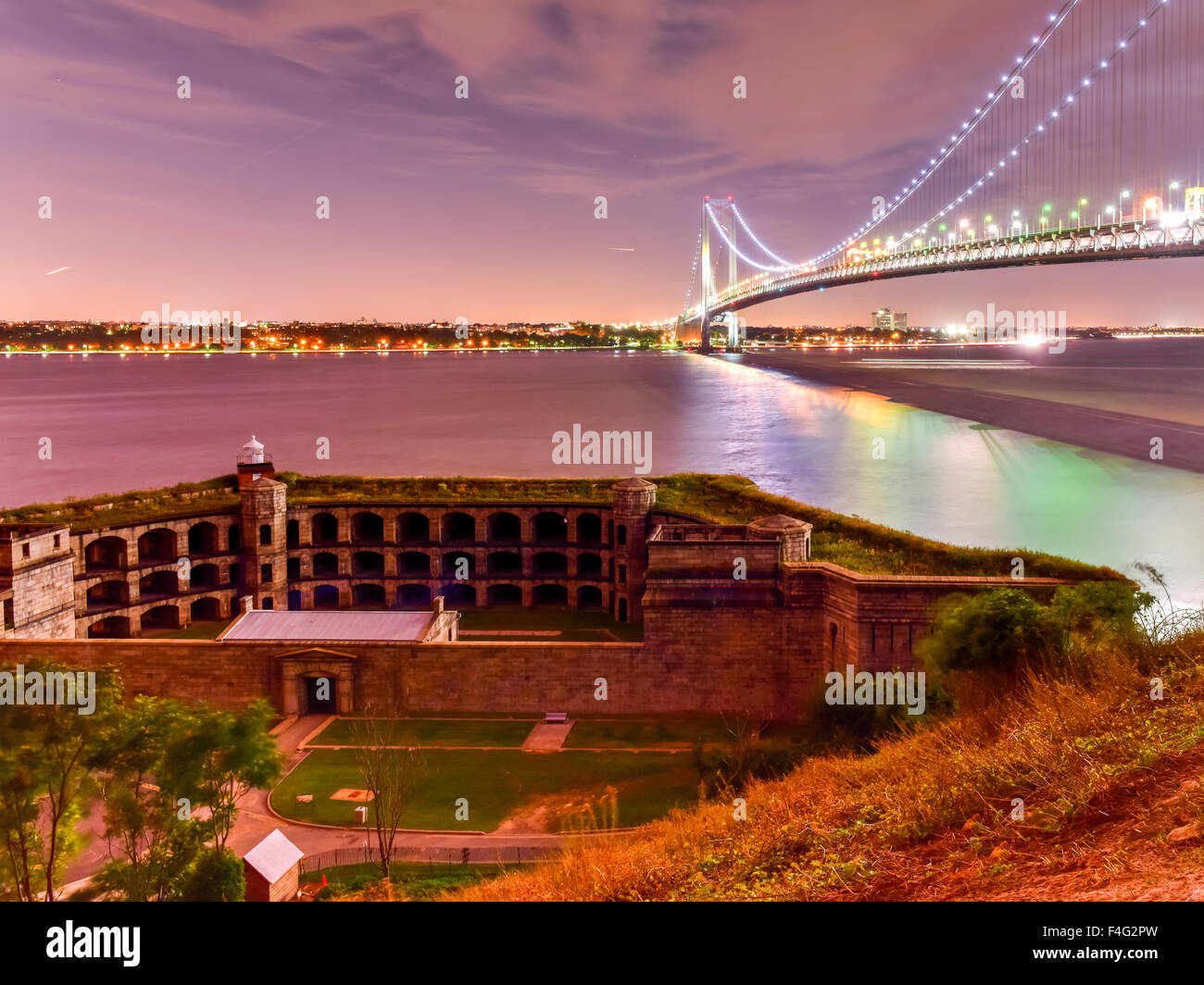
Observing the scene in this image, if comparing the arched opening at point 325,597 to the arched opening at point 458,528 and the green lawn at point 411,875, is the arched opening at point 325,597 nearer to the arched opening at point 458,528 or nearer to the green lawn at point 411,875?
the arched opening at point 458,528

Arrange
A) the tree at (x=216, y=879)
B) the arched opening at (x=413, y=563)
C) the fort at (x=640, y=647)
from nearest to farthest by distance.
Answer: the tree at (x=216, y=879), the fort at (x=640, y=647), the arched opening at (x=413, y=563)

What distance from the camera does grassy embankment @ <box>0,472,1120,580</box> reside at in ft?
71.5

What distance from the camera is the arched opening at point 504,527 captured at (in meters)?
35.2

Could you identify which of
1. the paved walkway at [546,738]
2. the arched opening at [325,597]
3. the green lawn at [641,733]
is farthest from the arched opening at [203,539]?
the green lawn at [641,733]

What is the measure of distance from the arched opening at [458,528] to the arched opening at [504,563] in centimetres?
109

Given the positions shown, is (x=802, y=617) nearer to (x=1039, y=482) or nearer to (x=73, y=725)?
(x=73, y=725)

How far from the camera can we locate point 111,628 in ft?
95.8

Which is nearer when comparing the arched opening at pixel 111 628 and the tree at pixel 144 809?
the tree at pixel 144 809

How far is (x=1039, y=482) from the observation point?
52938 millimetres

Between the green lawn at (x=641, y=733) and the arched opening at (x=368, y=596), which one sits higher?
the arched opening at (x=368, y=596)

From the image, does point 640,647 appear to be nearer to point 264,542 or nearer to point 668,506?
point 668,506

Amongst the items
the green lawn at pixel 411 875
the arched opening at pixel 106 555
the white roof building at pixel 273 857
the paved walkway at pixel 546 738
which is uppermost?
the arched opening at pixel 106 555

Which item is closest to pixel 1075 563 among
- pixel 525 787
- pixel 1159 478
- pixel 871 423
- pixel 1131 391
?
pixel 525 787

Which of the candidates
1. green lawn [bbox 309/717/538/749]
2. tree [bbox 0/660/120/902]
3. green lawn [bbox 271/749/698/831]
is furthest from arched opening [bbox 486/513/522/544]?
tree [bbox 0/660/120/902]
